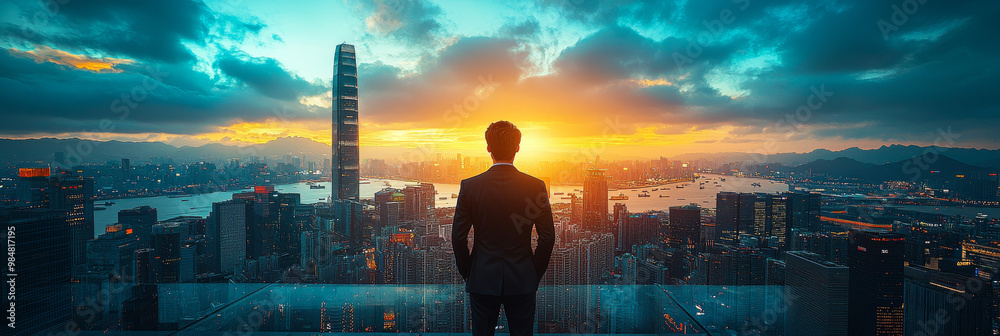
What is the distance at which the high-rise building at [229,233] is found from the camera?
33.2 ft

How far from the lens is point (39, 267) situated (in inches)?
206

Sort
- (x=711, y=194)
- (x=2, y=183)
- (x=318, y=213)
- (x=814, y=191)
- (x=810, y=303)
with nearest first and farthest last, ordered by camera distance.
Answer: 1. (x=810, y=303)
2. (x=2, y=183)
3. (x=814, y=191)
4. (x=711, y=194)
5. (x=318, y=213)

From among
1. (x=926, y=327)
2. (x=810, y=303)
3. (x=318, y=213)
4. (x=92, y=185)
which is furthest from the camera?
(x=318, y=213)

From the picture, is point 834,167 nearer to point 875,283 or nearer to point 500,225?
point 875,283

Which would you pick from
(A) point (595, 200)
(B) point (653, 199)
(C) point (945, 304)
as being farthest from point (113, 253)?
(C) point (945, 304)

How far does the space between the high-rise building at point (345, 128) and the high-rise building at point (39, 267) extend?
1156 centimetres

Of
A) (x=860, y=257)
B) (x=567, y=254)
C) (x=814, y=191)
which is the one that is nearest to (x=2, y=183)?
(x=567, y=254)

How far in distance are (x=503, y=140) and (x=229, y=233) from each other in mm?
13483

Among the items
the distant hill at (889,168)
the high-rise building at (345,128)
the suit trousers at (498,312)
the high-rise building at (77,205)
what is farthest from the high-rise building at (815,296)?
the high-rise building at (345,128)

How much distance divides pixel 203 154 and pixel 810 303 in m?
14.8

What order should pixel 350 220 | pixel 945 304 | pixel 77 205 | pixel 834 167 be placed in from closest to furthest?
pixel 945 304 < pixel 77 205 < pixel 834 167 < pixel 350 220

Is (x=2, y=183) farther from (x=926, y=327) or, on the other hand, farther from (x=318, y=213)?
(x=926, y=327)

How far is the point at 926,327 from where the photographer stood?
507cm

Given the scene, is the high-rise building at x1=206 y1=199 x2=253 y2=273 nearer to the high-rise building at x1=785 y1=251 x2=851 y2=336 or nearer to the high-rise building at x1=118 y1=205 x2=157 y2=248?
the high-rise building at x1=118 y1=205 x2=157 y2=248
